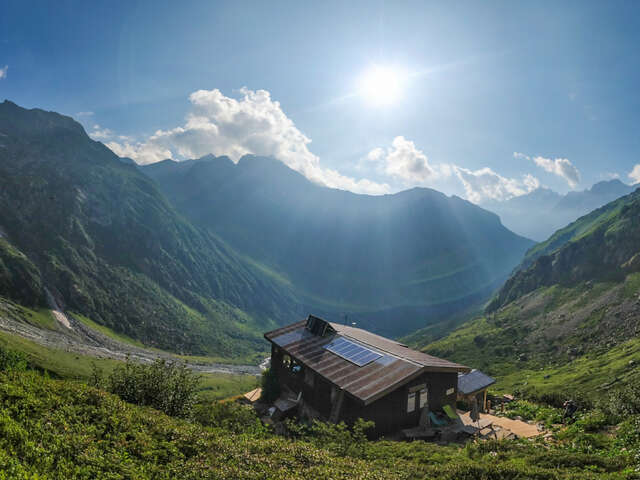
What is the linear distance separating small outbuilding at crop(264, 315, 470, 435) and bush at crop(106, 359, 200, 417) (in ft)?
36.5

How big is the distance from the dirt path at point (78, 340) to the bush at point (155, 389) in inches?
2228

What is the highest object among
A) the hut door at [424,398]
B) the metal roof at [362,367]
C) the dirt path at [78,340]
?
the metal roof at [362,367]

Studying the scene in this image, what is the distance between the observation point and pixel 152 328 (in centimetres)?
13225

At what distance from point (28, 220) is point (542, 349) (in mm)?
184446

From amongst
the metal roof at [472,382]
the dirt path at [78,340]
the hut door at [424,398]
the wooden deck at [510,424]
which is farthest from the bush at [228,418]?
the dirt path at [78,340]

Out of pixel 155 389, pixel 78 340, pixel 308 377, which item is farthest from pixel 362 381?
pixel 78 340

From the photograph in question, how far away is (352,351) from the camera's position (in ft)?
93.7

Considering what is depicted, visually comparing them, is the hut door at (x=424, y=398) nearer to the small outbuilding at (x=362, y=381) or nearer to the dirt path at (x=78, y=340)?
the small outbuilding at (x=362, y=381)

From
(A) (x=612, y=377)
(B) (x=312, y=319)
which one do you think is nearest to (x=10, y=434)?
(B) (x=312, y=319)

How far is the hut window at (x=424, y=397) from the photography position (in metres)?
26.2

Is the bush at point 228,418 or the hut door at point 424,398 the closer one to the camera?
the bush at point 228,418

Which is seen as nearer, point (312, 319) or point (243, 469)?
point (243, 469)

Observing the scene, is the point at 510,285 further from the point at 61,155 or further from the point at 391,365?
the point at 61,155

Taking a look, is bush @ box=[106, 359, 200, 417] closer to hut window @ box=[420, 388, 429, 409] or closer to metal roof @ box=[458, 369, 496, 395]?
hut window @ box=[420, 388, 429, 409]
